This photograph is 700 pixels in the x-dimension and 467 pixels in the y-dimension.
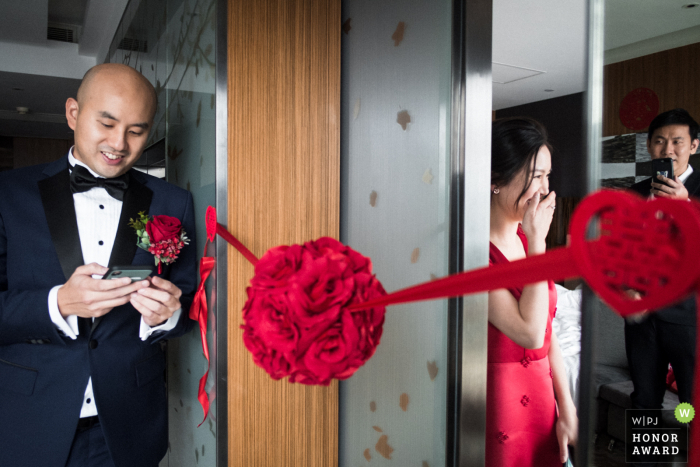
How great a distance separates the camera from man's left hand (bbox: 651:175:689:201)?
0.75 meters

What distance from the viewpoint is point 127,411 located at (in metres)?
1.36

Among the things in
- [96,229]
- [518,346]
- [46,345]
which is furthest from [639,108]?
[46,345]

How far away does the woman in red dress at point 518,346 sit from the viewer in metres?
1.48

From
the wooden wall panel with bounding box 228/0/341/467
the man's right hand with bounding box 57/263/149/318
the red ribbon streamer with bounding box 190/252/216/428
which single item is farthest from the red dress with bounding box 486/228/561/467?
the man's right hand with bounding box 57/263/149/318

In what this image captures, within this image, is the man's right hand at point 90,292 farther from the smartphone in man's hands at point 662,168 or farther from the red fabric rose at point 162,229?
the smartphone in man's hands at point 662,168

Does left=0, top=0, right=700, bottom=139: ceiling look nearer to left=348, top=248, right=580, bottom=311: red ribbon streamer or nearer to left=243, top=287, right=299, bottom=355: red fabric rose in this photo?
left=348, top=248, right=580, bottom=311: red ribbon streamer

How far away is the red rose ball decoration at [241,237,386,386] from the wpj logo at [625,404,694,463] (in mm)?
566

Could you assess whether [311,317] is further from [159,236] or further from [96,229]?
[96,229]

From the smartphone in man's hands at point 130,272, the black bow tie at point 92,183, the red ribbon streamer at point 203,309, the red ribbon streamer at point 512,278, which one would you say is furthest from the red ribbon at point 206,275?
the red ribbon streamer at point 512,278

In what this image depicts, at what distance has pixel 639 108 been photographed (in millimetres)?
826

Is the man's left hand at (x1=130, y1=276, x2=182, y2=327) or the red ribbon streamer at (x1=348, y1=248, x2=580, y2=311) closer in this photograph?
the red ribbon streamer at (x1=348, y1=248, x2=580, y2=311)

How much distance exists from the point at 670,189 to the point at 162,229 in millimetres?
1206

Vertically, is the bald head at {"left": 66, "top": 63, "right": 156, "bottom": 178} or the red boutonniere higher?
the bald head at {"left": 66, "top": 63, "right": 156, "bottom": 178}

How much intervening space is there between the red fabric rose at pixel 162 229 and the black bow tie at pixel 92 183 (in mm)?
146
